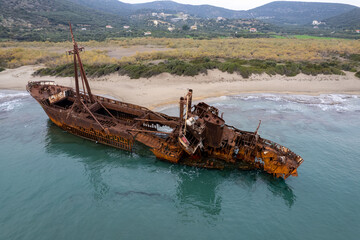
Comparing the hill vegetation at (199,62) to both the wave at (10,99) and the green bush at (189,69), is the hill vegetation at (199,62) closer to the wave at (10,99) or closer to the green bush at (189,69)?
the green bush at (189,69)

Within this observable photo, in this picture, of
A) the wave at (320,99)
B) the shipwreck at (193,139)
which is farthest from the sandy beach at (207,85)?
the shipwreck at (193,139)

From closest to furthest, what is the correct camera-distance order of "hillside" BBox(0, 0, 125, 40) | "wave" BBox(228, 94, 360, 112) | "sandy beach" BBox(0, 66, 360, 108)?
"wave" BBox(228, 94, 360, 112)
"sandy beach" BBox(0, 66, 360, 108)
"hillside" BBox(0, 0, 125, 40)

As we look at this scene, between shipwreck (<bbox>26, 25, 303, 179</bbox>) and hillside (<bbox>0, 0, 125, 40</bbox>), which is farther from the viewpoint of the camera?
hillside (<bbox>0, 0, 125, 40</bbox>)

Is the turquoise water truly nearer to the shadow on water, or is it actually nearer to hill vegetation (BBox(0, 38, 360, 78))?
the shadow on water

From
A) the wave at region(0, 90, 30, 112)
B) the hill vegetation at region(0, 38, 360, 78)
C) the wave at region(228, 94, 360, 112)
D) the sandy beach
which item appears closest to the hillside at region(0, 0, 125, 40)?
the hill vegetation at region(0, 38, 360, 78)

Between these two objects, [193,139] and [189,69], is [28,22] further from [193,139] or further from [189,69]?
[193,139]

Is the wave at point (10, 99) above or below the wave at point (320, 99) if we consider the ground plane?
below
